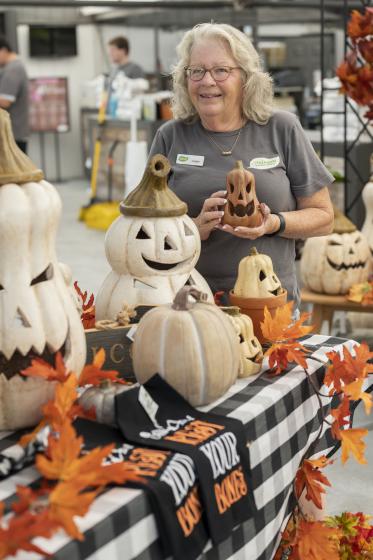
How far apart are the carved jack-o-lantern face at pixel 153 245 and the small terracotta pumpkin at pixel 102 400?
0.37 metres

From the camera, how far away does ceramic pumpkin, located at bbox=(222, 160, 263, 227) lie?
7.12 feet

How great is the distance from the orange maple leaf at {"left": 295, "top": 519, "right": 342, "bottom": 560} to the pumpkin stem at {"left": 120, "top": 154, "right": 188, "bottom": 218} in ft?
2.34

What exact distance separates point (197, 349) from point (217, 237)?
2.96 ft

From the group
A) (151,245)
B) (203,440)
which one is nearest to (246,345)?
(151,245)

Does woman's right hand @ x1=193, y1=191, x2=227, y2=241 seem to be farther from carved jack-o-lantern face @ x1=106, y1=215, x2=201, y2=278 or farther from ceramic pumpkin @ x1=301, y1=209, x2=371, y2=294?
ceramic pumpkin @ x1=301, y1=209, x2=371, y2=294

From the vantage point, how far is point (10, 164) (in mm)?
1447

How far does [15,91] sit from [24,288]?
24.2 feet

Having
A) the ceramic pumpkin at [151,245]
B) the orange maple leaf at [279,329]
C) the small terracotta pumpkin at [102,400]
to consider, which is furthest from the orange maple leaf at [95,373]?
the orange maple leaf at [279,329]

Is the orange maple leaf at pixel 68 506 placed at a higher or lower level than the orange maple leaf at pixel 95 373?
lower

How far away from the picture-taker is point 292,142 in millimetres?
2480

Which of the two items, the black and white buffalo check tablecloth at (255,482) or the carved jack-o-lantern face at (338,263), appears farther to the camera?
the carved jack-o-lantern face at (338,263)

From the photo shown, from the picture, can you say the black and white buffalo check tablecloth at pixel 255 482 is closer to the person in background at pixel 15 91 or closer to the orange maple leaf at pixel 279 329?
the orange maple leaf at pixel 279 329

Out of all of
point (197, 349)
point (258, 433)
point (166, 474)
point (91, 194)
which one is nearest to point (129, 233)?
point (197, 349)

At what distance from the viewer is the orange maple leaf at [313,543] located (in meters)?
1.77
